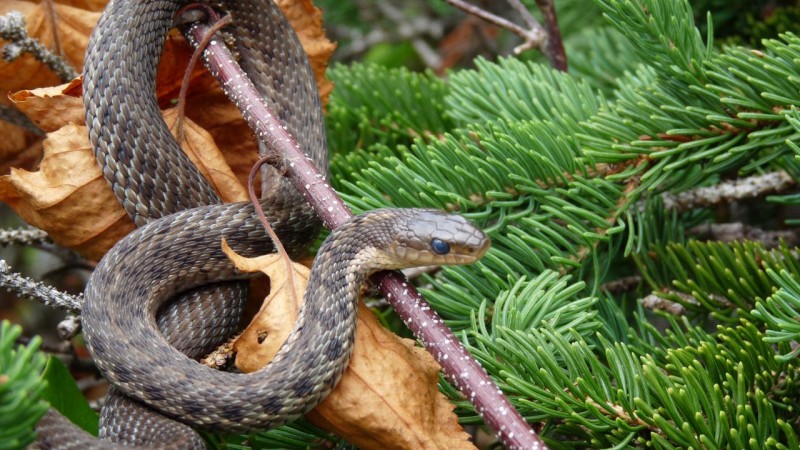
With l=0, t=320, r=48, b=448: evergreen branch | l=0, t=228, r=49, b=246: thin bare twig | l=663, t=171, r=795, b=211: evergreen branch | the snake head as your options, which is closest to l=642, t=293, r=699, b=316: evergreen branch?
l=663, t=171, r=795, b=211: evergreen branch

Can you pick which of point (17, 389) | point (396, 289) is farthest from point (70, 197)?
point (17, 389)

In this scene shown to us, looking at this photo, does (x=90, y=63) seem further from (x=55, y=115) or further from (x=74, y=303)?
(x=74, y=303)

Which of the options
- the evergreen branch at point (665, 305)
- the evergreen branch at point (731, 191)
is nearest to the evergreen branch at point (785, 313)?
the evergreen branch at point (665, 305)

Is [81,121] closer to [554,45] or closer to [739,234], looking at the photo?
[554,45]

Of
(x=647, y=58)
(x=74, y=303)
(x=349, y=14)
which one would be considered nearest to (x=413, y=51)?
(x=349, y=14)

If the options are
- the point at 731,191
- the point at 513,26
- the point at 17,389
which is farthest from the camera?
the point at 513,26

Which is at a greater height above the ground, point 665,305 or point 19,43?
point 19,43

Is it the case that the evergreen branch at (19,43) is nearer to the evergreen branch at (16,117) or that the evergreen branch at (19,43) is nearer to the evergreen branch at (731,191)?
the evergreen branch at (16,117)
